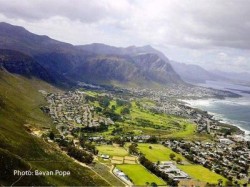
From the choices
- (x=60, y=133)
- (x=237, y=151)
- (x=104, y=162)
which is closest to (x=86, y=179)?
(x=104, y=162)

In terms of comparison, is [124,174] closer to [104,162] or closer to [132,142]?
[104,162]

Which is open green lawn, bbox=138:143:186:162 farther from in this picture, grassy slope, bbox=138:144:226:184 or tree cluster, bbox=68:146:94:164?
tree cluster, bbox=68:146:94:164

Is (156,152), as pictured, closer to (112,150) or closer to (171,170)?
(112,150)

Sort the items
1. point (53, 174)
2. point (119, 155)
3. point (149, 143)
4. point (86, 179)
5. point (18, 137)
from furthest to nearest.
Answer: point (149, 143), point (119, 155), point (18, 137), point (86, 179), point (53, 174)

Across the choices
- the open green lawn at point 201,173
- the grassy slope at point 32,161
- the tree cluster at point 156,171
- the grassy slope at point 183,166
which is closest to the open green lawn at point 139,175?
the tree cluster at point 156,171

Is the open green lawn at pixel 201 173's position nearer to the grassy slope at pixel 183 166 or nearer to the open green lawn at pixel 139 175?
the grassy slope at pixel 183 166

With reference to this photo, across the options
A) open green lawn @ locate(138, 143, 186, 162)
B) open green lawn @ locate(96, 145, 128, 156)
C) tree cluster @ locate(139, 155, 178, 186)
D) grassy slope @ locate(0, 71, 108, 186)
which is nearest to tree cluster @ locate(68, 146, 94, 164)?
grassy slope @ locate(0, 71, 108, 186)
